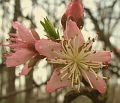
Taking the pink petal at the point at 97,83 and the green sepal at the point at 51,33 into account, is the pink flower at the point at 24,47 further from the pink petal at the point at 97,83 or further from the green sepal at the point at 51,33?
the pink petal at the point at 97,83

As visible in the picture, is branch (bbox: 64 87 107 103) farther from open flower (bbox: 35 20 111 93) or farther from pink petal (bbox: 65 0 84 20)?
pink petal (bbox: 65 0 84 20)

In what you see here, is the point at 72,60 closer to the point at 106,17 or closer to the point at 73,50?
the point at 73,50

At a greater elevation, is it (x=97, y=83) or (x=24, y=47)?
(x=24, y=47)

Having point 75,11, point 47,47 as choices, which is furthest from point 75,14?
point 47,47

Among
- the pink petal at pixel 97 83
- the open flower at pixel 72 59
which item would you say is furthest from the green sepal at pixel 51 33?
the pink petal at pixel 97 83

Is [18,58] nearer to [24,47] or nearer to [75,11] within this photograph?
[24,47]

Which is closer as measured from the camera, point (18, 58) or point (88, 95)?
point (18, 58)

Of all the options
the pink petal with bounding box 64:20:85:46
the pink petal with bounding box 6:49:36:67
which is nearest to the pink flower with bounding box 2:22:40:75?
the pink petal with bounding box 6:49:36:67
